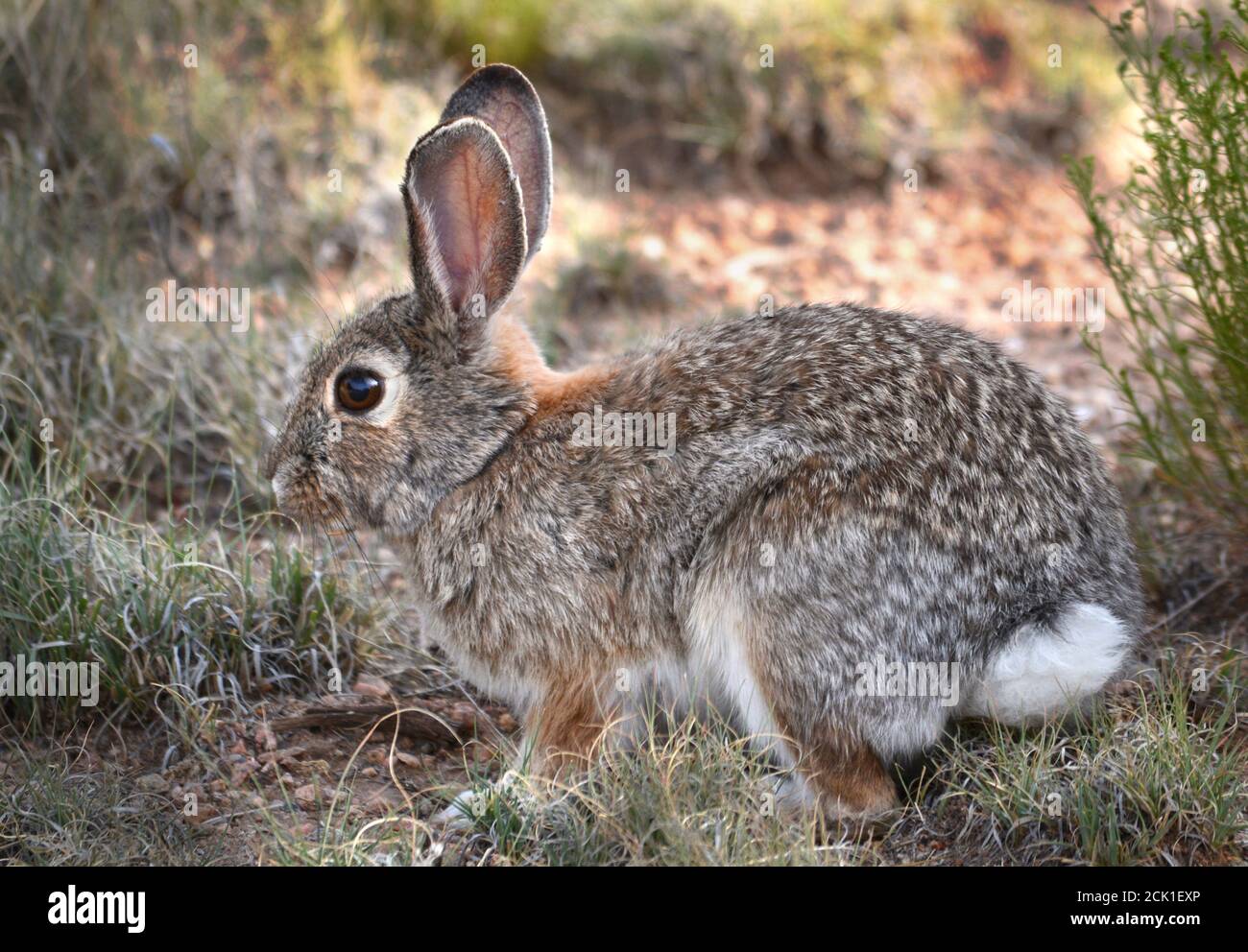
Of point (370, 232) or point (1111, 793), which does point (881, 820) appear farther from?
point (370, 232)

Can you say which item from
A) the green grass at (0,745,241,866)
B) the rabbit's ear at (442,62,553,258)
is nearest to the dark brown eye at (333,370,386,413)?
the rabbit's ear at (442,62,553,258)

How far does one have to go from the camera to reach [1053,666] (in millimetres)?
4246

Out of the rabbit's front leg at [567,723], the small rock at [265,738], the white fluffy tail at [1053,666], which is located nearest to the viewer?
the white fluffy tail at [1053,666]

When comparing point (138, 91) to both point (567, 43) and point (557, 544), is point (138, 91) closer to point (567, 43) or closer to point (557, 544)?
point (567, 43)

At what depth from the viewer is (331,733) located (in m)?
4.96

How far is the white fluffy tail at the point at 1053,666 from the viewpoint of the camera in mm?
4258

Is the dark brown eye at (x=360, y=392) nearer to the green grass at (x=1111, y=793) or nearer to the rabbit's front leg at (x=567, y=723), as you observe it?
the rabbit's front leg at (x=567, y=723)

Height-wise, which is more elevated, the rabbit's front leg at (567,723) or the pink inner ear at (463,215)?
the pink inner ear at (463,215)

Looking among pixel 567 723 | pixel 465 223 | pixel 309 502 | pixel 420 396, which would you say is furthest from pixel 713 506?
pixel 309 502

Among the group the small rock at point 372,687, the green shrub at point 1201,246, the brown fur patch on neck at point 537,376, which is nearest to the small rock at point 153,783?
the small rock at point 372,687

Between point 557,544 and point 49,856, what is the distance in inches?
70.6

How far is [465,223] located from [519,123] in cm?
54

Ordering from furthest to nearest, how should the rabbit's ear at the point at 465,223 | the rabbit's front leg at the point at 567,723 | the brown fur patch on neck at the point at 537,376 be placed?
1. the brown fur patch on neck at the point at 537,376
2. the rabbit's front leg at the point at 567,723
3. the rabbit's ear at the point at 465,223

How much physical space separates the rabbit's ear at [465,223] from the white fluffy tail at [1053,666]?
2040 mm
